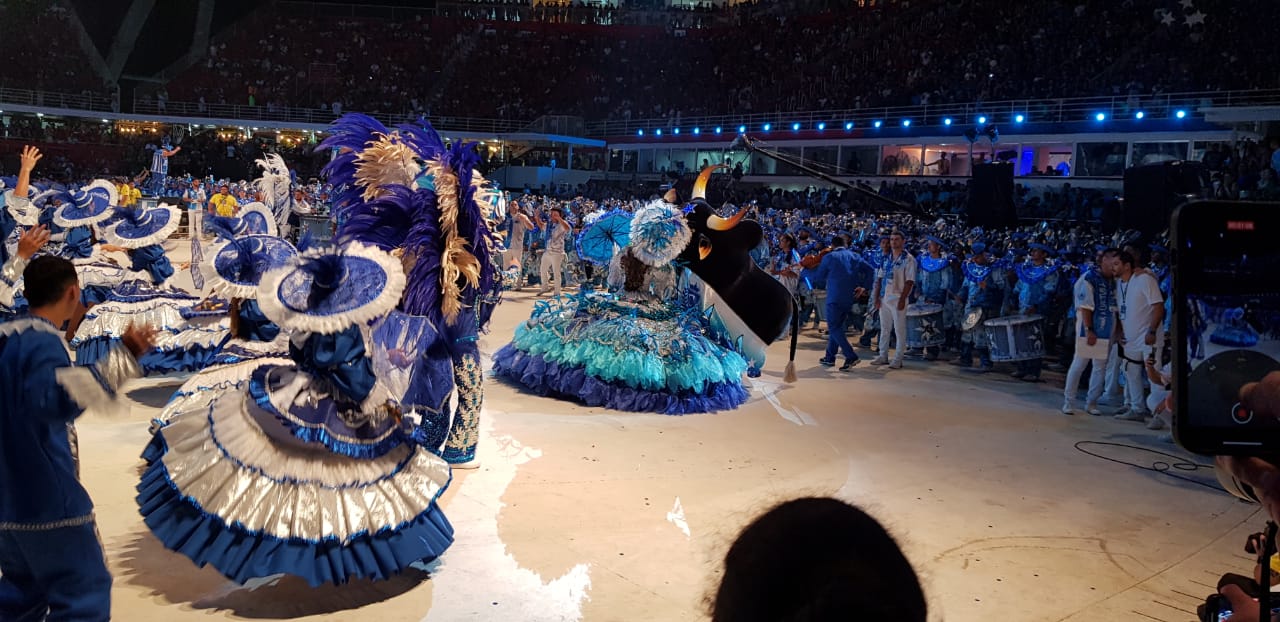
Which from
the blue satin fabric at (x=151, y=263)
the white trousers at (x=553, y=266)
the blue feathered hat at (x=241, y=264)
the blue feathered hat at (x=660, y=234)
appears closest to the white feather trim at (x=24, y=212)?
the blue satin fabric at (x=151, y=263)

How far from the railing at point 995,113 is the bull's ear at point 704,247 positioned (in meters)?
17.7

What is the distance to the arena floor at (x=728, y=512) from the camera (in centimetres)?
422

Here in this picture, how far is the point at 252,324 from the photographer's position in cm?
550

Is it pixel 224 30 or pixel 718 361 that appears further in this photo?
pixel 224 30

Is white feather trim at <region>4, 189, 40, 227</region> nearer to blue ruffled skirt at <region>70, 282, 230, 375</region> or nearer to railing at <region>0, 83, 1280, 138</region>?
blue ruffled skirt at <region>70, 282, 230, 375</region>

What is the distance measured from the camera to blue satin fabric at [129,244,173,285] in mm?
8281

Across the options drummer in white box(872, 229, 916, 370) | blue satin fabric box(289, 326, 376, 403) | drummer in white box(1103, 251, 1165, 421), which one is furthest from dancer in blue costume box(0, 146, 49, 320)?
drummer in white box(872, 229, 916, 370)

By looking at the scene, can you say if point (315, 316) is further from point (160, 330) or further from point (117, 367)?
point (160, 330)

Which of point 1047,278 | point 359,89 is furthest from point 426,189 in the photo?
point 359,89

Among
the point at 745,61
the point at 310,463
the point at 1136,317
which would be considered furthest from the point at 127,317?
the point at 745,61

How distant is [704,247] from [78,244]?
604 cm

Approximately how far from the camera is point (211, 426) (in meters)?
4.03

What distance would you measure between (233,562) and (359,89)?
4103cm

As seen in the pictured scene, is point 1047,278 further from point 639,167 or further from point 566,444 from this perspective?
point 639,167
